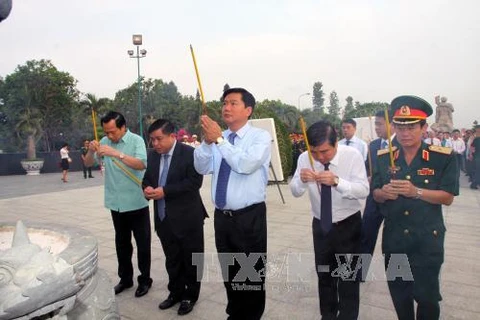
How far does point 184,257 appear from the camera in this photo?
3.51 m

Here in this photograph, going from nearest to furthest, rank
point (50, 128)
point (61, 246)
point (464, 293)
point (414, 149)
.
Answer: point (61, 246)
point (414, 149)
point (464, 293)
point (50, 128)

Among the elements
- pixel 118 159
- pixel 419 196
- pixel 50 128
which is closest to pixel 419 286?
pixel 419 196

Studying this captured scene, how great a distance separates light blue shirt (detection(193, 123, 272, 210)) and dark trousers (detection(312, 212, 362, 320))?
1.78 ft

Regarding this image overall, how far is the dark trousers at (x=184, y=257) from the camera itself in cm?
347

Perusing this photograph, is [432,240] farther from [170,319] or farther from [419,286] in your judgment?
[170,319]

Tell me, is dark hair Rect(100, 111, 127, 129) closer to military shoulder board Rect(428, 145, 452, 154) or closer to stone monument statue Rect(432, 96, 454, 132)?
military shoulder board Rect(428, 145, 452, 154)

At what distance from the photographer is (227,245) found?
293 cm

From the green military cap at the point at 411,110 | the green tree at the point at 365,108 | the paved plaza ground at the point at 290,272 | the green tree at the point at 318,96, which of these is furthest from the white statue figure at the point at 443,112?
the green tree at the point at 318,96

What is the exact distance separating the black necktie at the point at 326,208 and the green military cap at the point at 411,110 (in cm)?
64

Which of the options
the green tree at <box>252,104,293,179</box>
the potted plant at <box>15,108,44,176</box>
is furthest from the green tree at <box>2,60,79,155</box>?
the green tree at <box>252,104,293,179</box>

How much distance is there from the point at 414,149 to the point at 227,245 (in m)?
1.50

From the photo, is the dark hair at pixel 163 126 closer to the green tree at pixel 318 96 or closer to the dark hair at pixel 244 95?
the dark hair at pixel 244 95

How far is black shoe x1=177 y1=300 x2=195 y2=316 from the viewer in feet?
11.0

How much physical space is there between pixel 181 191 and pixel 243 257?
0.87 metres
